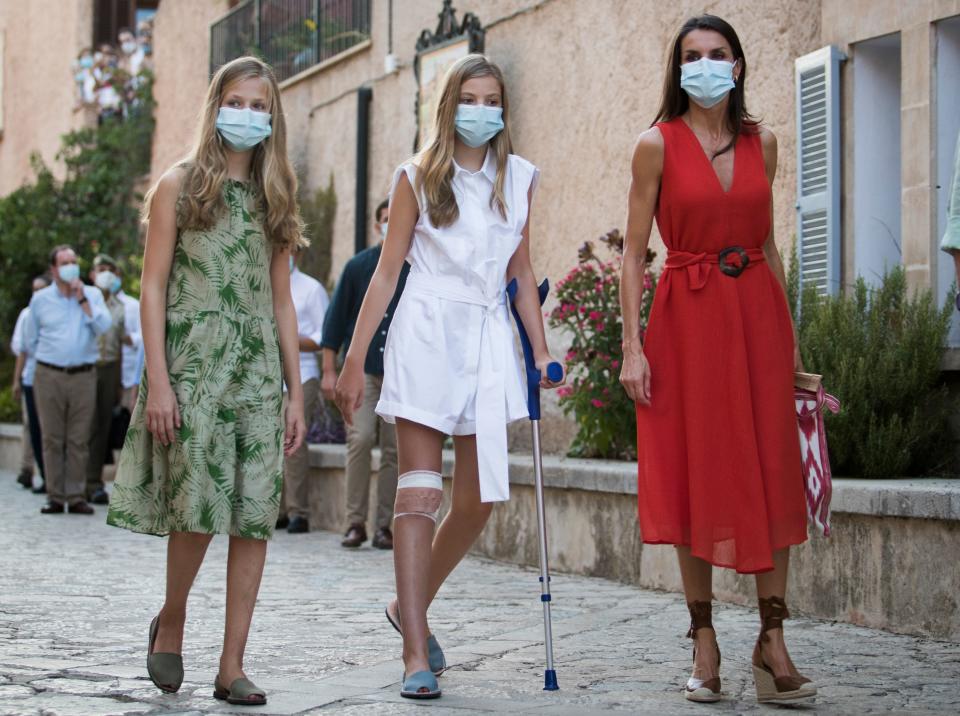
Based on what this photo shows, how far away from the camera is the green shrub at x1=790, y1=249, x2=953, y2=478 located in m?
6.54

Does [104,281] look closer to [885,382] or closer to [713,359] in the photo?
[885,382]

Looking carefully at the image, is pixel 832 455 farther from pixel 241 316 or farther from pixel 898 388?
pixel 241 316

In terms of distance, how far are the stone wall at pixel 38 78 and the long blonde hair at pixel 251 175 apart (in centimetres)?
1805

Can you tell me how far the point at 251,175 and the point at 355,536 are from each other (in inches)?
188

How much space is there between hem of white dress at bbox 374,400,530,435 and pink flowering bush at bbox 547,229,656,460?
3.49 metres

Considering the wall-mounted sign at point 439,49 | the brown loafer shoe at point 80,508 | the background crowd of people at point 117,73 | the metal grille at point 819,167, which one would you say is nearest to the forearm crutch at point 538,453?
the metal grille at point 819,167

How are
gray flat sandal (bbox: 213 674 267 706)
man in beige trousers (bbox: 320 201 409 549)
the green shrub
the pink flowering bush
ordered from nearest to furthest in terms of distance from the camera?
gray flat sandal (bbox: 213 674 267 706) < the green shrub < the pink flowering bush < man in beige trousers (bbox: 320 201 409 549)

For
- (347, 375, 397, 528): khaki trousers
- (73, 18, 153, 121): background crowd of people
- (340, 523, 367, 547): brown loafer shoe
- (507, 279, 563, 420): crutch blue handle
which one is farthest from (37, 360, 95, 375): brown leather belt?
(73, 18, 153, 121): background crowd of people

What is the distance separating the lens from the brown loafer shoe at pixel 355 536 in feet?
30.3

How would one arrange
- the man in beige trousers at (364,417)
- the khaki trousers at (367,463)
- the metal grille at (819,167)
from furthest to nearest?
the khaki trousers at (367,463)
the man in beige trousers at (364,417)
the metal grille at (819,167)

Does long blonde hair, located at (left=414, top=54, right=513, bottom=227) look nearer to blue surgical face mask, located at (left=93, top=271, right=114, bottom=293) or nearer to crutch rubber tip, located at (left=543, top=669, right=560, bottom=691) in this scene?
crutch rubber tip, located at (left=543, top=669, right=560, bottom=691)

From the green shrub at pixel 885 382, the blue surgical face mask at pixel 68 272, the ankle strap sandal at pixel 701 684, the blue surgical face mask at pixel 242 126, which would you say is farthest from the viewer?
the blue surgical face mask at pixel 68 272

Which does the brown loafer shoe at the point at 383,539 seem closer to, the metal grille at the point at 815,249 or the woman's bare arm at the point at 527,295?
the metal grille at the point at 815,249

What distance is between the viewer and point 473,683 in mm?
4816
